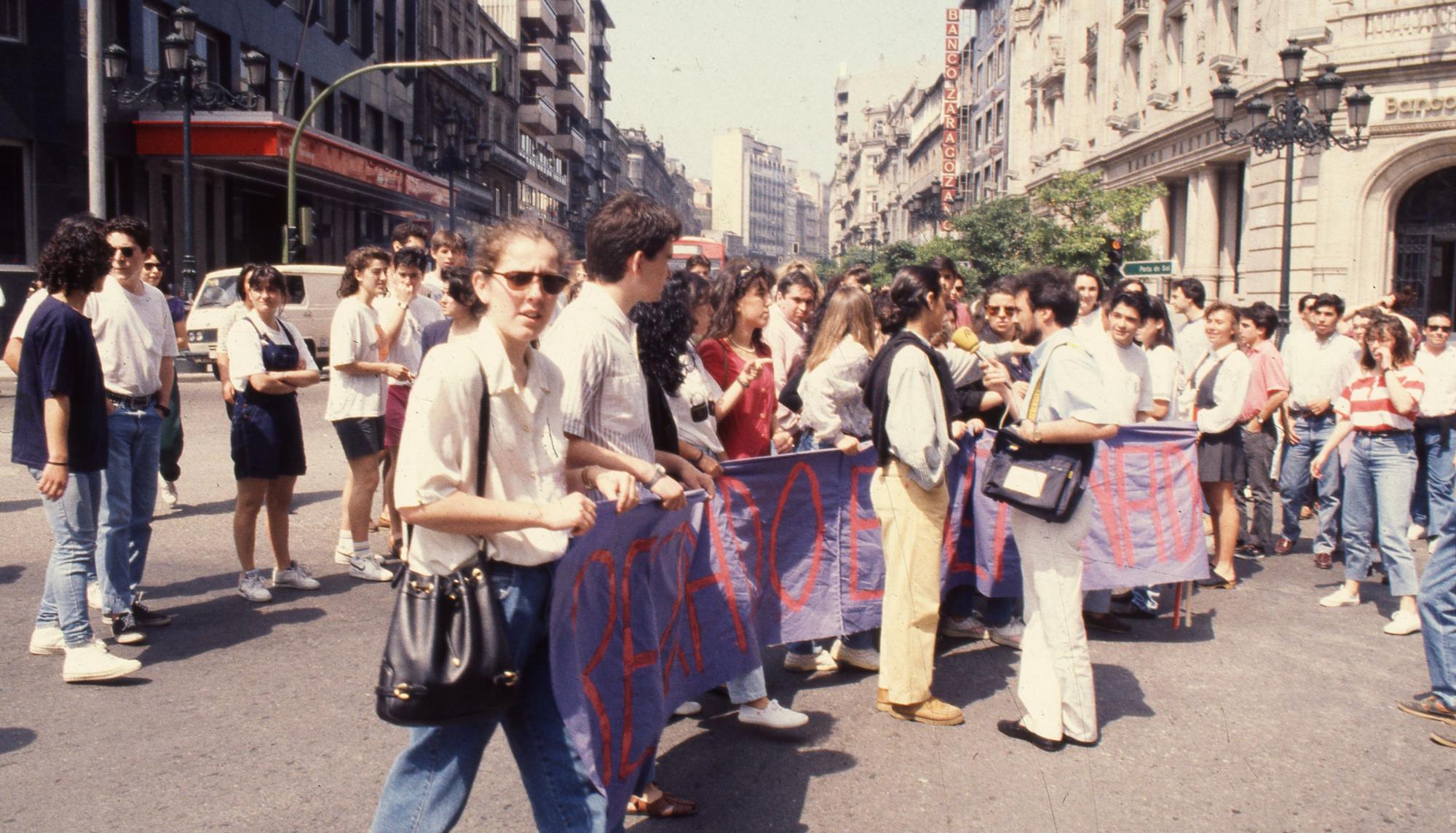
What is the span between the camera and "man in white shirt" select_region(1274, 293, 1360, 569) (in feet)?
27.6

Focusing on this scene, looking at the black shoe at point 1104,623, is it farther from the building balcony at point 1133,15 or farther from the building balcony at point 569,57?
the building balcony at point 569,57

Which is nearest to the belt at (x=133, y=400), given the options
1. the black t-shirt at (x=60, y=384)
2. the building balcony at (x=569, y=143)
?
the black t-shirt at (x=60, y=384)

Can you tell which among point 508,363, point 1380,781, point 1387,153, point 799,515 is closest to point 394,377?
point 799,515

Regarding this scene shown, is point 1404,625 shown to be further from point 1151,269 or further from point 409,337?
point 1151,269

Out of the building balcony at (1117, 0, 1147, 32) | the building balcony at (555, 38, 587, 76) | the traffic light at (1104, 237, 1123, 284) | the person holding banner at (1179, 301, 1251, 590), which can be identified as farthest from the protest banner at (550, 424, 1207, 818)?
the building balcony at (555, 38, 587, 76)

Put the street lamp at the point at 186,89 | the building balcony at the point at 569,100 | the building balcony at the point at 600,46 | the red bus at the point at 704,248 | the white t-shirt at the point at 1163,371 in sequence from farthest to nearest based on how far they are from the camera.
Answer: the building balcony at the point at 600,46, the building balcony at the point at 569,100, the red bus at the point at 704,248, the street lamp at the point at 186,89, the white t-shirt at the point at 1163,371

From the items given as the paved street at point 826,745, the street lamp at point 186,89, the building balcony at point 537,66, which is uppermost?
the building balcony at point 537,66

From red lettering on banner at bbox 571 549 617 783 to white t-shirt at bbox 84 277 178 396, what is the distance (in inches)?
136

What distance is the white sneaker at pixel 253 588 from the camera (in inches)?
251

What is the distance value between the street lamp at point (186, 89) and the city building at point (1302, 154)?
1927 centimetres

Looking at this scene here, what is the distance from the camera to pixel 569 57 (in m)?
72.1

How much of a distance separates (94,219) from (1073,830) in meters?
4.52

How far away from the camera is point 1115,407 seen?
15.8 ft

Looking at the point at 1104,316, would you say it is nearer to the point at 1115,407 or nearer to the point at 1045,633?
the point at 1115,407
